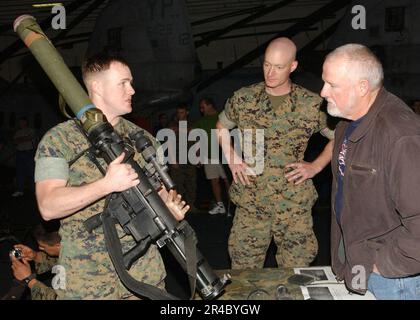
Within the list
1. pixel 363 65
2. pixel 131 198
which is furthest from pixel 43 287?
pixel 363 65

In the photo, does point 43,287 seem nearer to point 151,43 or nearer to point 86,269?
point 86,269

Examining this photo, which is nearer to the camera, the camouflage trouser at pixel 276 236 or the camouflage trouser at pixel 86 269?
the camouflage trouser at pixel 86 269

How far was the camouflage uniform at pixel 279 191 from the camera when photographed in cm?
355

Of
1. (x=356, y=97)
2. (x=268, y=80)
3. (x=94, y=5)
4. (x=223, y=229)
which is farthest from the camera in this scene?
(x=94, y=5)

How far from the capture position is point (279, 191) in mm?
3578

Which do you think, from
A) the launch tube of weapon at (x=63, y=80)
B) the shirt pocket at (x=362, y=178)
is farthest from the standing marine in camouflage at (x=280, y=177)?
the launch tube of weapon at (x=63, y=80)

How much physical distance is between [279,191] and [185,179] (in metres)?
4.95

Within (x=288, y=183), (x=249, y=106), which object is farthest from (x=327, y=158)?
(x=249, y=106)

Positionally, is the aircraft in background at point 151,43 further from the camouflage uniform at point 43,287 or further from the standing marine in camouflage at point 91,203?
the standing marine in camouflage at point 91,203

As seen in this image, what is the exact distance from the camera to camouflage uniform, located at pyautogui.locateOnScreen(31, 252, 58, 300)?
9.95ft

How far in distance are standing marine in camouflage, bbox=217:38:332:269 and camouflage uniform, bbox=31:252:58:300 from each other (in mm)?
1450

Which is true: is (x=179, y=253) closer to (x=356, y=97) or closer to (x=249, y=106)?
(x=356, y=97)

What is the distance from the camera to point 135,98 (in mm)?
10977

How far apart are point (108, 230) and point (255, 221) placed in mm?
1675
